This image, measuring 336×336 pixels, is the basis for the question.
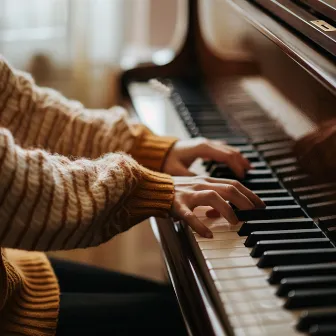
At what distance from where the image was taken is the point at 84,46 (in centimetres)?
198

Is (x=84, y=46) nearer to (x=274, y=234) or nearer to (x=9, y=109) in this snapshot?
(x=9, y=109)

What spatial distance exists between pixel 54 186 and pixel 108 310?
0.32 meters

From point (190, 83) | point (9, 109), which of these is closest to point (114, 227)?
point (9, 109)

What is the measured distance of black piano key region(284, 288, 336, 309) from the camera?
77cm

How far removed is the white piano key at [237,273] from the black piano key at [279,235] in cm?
7

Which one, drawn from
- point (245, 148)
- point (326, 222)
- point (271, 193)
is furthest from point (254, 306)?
point (245, 148)

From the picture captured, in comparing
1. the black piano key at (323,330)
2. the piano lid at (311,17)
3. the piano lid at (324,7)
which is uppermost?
the piano lid at (324,7)

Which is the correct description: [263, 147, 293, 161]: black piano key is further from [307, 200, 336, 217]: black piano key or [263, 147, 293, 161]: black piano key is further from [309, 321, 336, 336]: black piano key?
[309, 321, 336, 336]: black piano key

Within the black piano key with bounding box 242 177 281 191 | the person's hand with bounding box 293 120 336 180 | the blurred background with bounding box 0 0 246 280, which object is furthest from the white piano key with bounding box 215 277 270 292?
the blurred background with bounding box 0 0 246 280

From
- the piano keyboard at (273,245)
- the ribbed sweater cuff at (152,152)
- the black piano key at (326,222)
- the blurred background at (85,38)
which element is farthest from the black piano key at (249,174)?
the blurred background at (85,38)

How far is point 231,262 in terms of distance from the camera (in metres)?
0.88

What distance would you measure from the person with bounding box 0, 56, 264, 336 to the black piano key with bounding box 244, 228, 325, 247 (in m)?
0.05

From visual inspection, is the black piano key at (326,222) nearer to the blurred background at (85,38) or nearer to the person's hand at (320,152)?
the person's hand at (320,152)

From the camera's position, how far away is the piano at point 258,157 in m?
0.79
